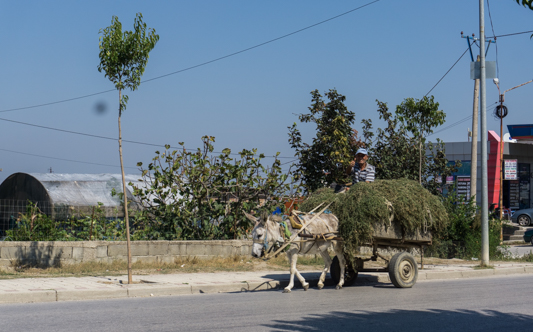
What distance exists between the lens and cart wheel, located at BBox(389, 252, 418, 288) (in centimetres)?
1209

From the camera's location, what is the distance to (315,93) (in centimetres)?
2078

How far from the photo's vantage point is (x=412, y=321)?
27.5ft

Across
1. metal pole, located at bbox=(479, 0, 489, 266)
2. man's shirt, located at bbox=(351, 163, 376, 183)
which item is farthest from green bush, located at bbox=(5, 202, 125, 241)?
metal pole, located at bbox=(479, 0, 489, 266)

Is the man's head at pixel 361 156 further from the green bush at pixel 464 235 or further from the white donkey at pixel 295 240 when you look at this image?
the green bush at pixel 464 235

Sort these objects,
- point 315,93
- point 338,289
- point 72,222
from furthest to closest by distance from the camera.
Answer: point 315,93 → point 72,222 → point 338,289

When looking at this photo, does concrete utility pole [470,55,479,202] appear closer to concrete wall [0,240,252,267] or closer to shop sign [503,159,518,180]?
concrete wall [0,240,252,267]

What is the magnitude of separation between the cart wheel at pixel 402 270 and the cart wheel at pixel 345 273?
37.1 inches

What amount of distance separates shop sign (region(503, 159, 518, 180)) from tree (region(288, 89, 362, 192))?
27626 millimetres

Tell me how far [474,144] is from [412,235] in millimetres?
11738

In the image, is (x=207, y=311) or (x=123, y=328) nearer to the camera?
(x=123, y=328)

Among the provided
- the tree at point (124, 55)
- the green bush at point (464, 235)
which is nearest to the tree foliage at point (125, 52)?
the tree at point (124, 55)

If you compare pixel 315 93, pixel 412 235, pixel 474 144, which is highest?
pixel 315 93

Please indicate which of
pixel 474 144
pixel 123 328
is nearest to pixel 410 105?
pixel 474 144

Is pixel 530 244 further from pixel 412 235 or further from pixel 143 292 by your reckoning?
pixel 143 292
